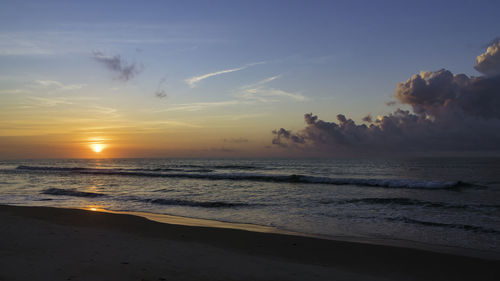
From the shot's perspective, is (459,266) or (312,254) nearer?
(459,266)

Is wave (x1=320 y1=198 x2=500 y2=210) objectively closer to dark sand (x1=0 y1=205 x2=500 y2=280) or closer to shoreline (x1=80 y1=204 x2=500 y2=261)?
shoreline (x1=80 y1=204 x2=500 y2=261)

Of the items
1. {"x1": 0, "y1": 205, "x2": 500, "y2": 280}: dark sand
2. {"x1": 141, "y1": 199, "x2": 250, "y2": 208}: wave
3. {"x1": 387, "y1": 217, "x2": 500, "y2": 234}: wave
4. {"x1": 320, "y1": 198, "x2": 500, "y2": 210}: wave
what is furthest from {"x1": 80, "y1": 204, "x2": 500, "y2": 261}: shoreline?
{"x1": 320, "y1": 198, "x2": 500, "y2": 210}: wave

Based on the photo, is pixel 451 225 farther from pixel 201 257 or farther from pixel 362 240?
pixel 201 257

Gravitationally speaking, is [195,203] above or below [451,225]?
above

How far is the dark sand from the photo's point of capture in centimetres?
555

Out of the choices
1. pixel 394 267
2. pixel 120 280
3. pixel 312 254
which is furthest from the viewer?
pixel 312 254

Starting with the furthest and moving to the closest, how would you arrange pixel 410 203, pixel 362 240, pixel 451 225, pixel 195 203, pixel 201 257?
pixel 410 203 < pixel 195 203 < pixel 451 225 < pixel 362 240 < pixel 201 257

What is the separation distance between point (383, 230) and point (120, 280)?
851cm

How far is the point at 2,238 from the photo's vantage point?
7.75m

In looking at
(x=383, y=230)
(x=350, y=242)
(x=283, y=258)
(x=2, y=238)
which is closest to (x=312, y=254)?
(x=283, y=258)

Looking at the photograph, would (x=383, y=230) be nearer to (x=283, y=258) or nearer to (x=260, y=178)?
(x=283, y=258)

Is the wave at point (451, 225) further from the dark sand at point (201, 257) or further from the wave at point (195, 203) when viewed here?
the wave at point (195, 203)

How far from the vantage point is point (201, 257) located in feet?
22.3

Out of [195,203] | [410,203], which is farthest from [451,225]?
[195,203]
